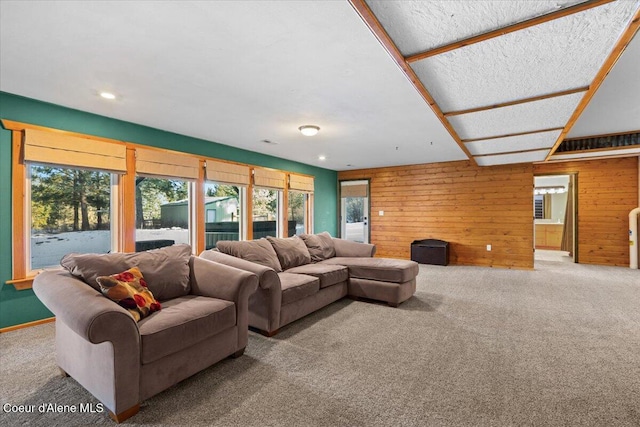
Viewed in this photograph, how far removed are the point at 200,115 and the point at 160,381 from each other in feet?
9.33

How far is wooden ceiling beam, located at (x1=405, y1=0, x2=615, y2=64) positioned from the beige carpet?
2105 millimetres

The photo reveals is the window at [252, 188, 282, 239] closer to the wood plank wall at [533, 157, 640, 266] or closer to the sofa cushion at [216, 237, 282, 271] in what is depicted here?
the sofa cushion at [216, 237, 282, 271]

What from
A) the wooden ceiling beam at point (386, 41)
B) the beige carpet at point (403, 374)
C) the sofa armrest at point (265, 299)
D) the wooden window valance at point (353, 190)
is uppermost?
the wooden ceiling beam at point (386, 41)

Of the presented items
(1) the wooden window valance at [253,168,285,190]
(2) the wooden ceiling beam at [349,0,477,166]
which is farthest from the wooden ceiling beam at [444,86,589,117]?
(1) the wooden window valance at [253,168,285,190]

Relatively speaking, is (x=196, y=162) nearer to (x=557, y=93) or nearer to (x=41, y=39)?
(x=41, y=39)

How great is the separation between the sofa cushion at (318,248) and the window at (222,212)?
5.23 ft

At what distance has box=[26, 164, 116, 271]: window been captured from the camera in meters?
3.23

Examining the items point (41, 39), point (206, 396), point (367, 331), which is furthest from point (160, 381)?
point (41, 39)

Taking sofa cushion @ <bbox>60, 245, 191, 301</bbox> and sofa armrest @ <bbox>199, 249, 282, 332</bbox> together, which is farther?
sofa armrest @ <bbox>199, 249, 282, 332</bbox>

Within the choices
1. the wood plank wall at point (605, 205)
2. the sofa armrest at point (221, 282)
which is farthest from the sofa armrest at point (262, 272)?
the wood plank wall at point (605, 205)

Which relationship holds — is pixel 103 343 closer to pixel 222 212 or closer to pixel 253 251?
pixel 253 251

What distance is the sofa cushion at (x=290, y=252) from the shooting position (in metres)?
3.79

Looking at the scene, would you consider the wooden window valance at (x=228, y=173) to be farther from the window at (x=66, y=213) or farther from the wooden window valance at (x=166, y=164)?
the window at (x=66, y=213)

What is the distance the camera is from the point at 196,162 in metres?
4.56
